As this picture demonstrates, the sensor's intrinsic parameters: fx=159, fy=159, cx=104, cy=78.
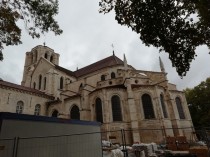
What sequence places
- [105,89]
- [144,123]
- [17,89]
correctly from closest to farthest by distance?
[144,123], [105,89], [17,89]

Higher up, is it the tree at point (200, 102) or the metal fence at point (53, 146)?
the tree at point (200, 102)

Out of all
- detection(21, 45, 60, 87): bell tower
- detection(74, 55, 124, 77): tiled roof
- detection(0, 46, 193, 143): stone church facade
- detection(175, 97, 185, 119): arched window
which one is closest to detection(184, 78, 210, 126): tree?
detection(175, 97, 185, 119): arched window

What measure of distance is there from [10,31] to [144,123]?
17.9m

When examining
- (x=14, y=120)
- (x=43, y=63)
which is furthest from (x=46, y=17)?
(x=43, y=63)

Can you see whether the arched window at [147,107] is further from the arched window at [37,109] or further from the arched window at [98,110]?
the arched window at [37,109]

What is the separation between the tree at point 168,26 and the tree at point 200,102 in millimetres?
30050

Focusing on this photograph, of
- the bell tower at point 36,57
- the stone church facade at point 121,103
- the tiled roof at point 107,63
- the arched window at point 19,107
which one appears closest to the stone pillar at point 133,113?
the stone church facade at point 121,103

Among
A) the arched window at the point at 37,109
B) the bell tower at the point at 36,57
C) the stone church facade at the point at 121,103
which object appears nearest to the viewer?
the stone church facade at the point at 121,103

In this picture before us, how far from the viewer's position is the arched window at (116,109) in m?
21.2

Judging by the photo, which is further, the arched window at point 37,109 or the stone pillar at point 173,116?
the arched window at point 37,109

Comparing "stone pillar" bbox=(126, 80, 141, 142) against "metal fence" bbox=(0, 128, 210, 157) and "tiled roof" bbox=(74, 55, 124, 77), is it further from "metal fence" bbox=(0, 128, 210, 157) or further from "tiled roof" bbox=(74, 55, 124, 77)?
"tiled roof" bbox=(74, 55, 124, 77)

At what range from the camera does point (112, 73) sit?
30.6m

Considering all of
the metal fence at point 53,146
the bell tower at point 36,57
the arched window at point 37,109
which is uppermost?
the bell tower at point 36,57

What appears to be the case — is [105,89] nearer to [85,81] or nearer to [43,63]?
[85,81]
